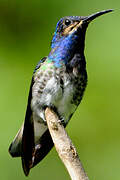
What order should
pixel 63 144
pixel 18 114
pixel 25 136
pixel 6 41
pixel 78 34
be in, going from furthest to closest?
1. pixel 6 41
2. pixel 18 114
3. pixel 78 34
4. pixel 25 136
5. pixel 63 144

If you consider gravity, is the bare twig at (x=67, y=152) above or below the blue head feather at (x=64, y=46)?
below

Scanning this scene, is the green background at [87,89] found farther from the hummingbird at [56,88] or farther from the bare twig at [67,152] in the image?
the bare twig at [67,152]

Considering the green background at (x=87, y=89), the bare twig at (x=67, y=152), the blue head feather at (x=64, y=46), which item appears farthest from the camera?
the green background at (x=87, y=89)

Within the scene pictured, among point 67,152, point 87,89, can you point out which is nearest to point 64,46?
point 87,89

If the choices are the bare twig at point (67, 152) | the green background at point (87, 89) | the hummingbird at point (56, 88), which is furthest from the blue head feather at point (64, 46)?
the bare twig at point (67, 152)

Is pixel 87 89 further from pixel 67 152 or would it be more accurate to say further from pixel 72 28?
pixel 67 152

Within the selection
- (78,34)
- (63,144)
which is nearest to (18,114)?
(78,34)

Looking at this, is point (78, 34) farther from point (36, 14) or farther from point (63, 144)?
point (63, 144)
